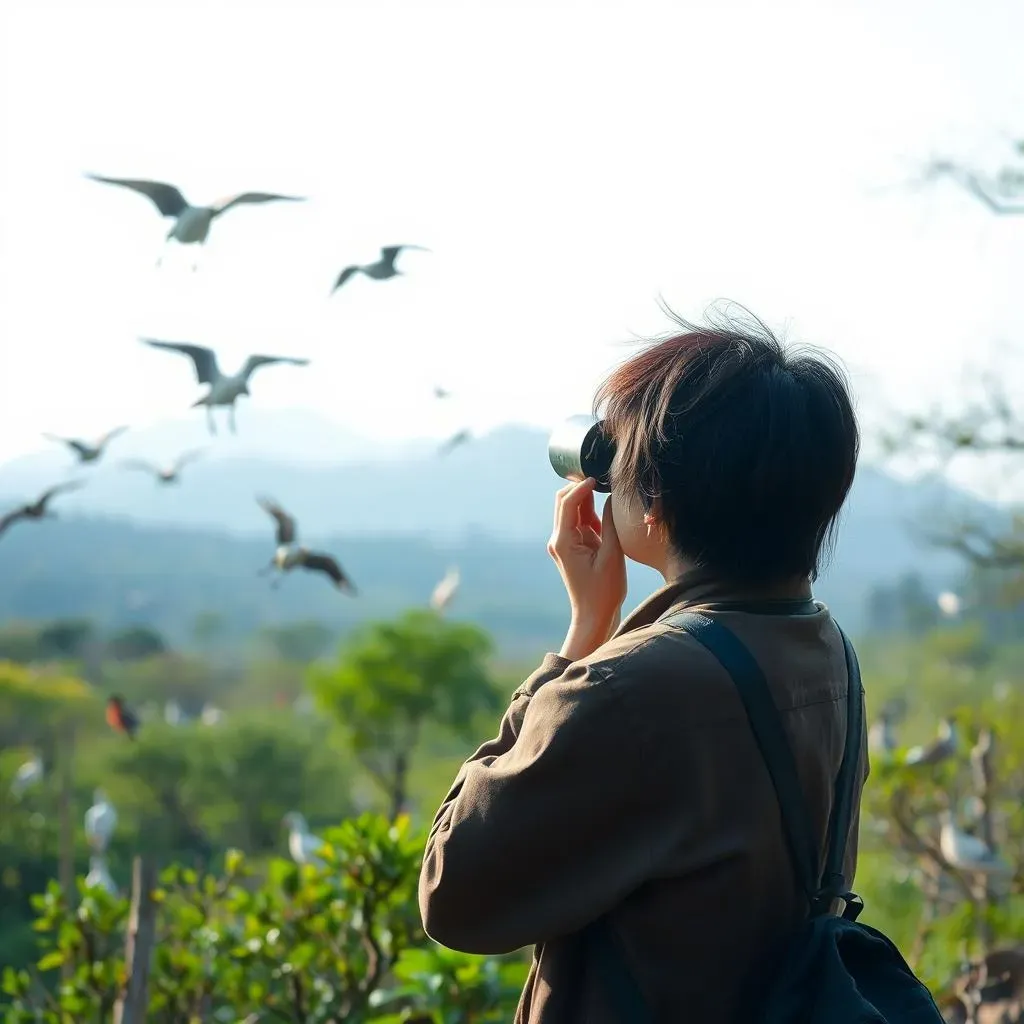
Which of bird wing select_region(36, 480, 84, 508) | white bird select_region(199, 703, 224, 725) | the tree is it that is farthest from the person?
white bird select_region(199, 703, 224, 725)

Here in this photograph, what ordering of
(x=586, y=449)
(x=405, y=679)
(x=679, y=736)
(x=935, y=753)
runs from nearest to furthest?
(x=679, y=736)
(x=586, y=449)
(x=935, y=753)
(x=405, y=679)

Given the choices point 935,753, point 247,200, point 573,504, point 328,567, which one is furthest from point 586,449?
point 935,753

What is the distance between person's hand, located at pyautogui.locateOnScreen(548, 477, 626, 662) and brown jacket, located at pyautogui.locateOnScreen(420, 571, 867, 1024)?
12 centimetres

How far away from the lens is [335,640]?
20.1 meters

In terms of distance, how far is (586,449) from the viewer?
1042mm

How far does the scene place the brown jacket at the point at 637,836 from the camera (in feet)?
2.92

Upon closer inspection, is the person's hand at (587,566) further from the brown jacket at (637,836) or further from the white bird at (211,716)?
the white bird at (211,716)

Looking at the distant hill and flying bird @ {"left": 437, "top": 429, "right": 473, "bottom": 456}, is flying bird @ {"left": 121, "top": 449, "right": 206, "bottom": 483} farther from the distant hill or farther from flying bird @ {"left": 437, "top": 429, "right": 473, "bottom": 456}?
the distant hill

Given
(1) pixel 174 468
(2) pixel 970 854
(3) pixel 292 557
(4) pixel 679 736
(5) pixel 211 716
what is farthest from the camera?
(5) pixel 211 716

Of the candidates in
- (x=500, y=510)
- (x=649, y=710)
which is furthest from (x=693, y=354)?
(x=500, y=510)

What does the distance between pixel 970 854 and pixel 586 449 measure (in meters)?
3.48

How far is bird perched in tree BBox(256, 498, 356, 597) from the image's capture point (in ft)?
8.38

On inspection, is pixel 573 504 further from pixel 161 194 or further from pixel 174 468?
pixel 174 468

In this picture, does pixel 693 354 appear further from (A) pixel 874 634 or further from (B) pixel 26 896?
(A) pixel 874 634
